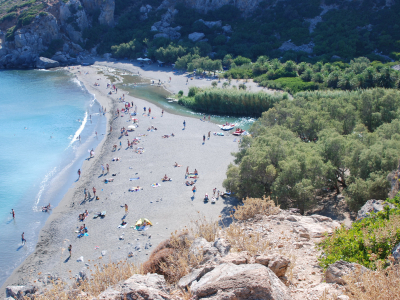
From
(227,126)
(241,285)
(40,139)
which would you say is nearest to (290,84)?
(227,126)

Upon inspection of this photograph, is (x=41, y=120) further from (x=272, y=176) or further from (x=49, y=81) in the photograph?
(x=272, y=176)

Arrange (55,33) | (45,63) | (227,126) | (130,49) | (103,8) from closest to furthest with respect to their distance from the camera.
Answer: (227,126), (45,63), (130,49), (55,33), (103,8)

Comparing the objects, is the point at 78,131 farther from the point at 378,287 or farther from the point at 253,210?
the point at 378,287

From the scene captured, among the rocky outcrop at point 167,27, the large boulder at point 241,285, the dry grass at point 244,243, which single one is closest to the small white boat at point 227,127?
the dry grass at point 244,243

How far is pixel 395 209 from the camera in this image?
10258mm

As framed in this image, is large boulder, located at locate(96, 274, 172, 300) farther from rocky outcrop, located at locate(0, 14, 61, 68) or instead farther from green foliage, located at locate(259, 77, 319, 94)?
rocky outcrop, located at locate(0, 14, 61, 68)

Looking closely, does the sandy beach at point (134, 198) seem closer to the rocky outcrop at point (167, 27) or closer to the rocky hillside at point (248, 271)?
the rocky hillside at point (248, 271)

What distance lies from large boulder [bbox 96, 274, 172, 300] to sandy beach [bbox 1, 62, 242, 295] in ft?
17.9

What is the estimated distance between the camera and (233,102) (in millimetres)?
52750

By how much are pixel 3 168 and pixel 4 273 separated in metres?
18.5

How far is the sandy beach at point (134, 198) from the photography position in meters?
21.0

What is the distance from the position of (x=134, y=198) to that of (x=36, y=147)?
2049cm

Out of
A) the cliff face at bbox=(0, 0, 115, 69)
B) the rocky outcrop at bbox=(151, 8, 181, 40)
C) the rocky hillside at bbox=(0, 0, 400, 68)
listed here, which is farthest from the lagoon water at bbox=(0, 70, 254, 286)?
the rocky outcrop at bbox=(151, 8, 181, 40)

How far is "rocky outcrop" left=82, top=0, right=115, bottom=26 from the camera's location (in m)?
105
